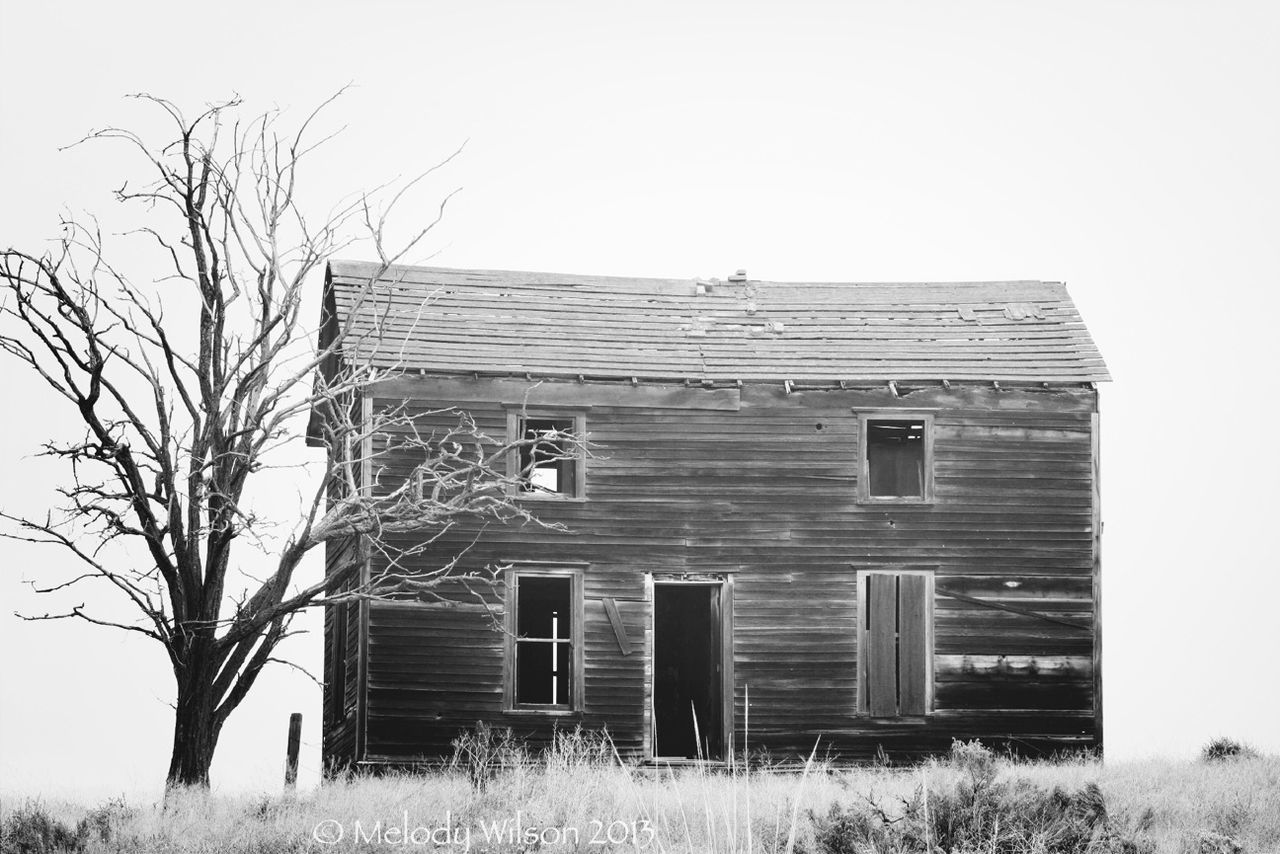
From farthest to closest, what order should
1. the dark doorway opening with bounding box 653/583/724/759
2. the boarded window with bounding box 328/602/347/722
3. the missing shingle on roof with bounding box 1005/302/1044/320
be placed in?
1. the dark doorway opening with bounding box 653/583/724/759
2. the missing shingle on roof with bounding box 1005/302/1044/320
3. the boarded window with bounding box 328/602/347/722

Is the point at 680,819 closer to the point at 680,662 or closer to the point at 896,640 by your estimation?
the point at 896,640

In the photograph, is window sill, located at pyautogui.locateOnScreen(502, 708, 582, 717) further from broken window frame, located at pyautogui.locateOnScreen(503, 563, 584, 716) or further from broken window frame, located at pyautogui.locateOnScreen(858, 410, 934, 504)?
broken window frame, located at pyautogui.locateOnScreen(858, 410, 934, 504)

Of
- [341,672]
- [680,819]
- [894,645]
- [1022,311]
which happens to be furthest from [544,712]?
[1022,311]

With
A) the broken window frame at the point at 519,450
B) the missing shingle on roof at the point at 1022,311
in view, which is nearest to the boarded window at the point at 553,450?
the broken window frame at the point at 519,450

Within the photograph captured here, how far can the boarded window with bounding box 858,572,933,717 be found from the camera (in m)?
22.5

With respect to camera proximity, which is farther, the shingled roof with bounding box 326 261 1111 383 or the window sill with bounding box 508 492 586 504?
the shingled roof with bounding box 326 261 1111 383

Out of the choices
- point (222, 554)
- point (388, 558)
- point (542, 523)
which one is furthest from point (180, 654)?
point (542, 523)

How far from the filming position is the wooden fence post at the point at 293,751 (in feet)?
62.9

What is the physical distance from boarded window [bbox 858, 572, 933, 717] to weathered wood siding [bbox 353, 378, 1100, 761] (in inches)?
6.6

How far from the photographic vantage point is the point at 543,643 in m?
24.2

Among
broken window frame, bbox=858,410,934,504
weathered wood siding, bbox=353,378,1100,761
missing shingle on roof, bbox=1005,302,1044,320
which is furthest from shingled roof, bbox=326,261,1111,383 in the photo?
broken window frame, bbox=858,410,934,504

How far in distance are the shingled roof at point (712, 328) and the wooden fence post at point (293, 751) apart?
4.75 m

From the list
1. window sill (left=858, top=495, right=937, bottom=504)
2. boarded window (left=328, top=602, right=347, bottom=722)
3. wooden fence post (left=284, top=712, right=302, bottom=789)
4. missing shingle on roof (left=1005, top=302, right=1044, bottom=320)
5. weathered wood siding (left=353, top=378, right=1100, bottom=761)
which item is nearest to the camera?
wooden fence post (left=284, top=712, right=302, bottom=789)

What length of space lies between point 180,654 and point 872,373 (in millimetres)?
9735
